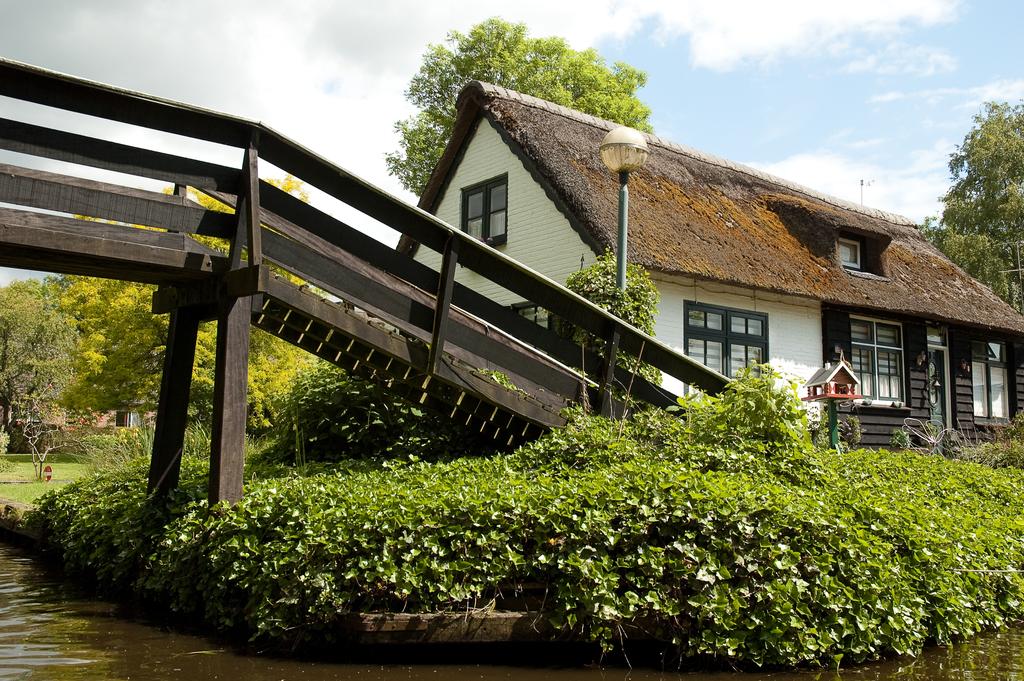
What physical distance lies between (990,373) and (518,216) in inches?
507

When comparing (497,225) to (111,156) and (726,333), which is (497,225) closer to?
(726,333)

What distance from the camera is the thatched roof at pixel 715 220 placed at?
15.2m

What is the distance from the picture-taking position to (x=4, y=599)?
7016 millimetres

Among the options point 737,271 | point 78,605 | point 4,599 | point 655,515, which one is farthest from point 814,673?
point 737,271

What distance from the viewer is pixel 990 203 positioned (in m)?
34.8

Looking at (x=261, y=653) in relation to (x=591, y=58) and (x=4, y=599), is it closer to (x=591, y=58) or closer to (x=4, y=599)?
(x=4, y=599)

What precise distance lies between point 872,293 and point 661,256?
6086 millimetres

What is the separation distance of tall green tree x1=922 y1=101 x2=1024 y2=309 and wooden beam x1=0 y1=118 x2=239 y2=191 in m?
34.1

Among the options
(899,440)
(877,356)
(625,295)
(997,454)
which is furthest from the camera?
(877,356)

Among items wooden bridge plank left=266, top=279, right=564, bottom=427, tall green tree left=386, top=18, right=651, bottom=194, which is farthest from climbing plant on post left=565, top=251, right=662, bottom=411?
tall green tree left=386, top=18, right=651, bottom=194

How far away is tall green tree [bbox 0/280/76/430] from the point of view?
129 ft

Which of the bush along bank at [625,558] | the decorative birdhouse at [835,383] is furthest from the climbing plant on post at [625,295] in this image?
the bush along bank at [625,558]

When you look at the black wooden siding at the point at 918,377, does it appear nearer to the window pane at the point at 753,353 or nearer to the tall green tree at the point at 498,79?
the window pane at the point at 753,353

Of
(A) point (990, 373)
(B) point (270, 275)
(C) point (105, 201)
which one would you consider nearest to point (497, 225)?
(B) point (270, 275)
